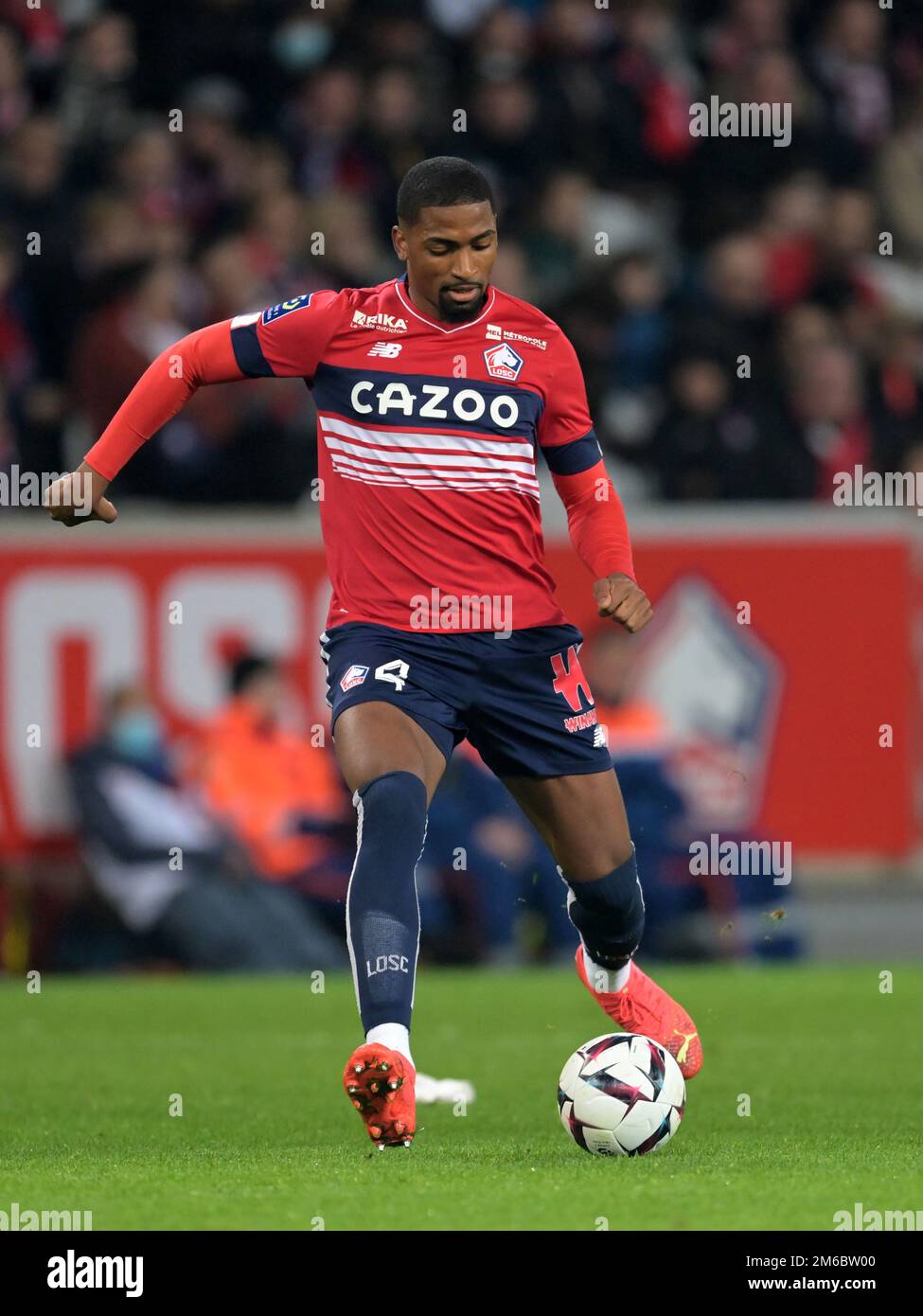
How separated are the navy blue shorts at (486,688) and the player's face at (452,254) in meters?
0.90

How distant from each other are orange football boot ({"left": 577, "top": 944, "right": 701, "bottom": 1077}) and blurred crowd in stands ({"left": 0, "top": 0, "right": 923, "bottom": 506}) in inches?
299

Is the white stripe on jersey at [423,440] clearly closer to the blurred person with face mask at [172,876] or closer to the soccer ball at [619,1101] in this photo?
the soccer ball at [619,1101]

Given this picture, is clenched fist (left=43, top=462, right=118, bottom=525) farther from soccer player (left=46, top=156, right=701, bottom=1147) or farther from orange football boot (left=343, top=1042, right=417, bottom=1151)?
orange football boot (left=343, top=1042, right=417, bottom=1151)

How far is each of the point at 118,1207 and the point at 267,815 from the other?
8676 mm

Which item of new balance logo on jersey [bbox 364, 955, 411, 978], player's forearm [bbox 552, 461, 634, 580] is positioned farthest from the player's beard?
new balance logo on jersey [bbox 364, 955, 411, 978]

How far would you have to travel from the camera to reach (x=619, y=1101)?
618cm

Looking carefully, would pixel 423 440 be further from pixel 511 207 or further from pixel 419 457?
pixel 511 207

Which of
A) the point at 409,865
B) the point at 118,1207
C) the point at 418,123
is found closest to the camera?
the point at 118,1207

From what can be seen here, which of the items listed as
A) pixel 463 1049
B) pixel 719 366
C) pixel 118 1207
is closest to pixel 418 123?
pixel 719 366

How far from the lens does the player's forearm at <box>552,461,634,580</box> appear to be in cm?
686

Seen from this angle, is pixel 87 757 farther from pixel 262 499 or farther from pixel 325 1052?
pixel 325 1052

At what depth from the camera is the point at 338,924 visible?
44.0 ft

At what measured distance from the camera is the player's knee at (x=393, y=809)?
6.18 metres
